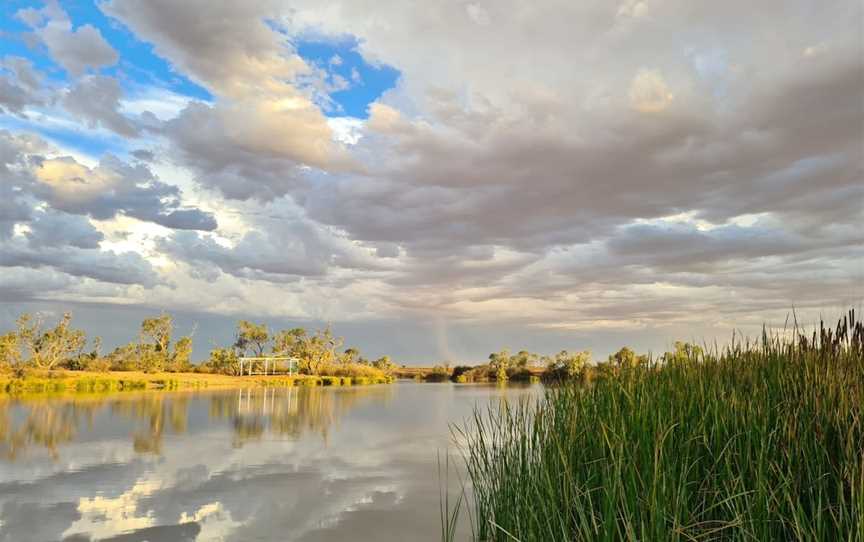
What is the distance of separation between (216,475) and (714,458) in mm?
11571

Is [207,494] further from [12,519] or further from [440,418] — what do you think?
[440,418]

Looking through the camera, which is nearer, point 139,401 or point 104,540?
point 104,540

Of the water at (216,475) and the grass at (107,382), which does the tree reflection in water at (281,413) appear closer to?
the water at (216,475)

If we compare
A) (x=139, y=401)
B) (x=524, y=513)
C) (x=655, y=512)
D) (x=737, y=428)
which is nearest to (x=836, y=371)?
(x=737, y=428)

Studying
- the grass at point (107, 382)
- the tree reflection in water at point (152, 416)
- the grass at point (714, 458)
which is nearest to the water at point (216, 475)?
the tree reflection in water at point (152, 416)

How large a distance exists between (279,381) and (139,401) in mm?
20582

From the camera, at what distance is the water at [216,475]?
9383 millimetres

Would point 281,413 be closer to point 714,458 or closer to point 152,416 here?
point 152,416

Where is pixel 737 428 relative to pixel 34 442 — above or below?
above

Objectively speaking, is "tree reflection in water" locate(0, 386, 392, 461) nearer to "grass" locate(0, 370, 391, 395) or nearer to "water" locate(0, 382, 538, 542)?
"water" locate(0, 382, 538, 542)

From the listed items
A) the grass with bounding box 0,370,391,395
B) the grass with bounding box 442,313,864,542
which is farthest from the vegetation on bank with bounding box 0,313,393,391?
the grass with bounding box 442,313,864,542

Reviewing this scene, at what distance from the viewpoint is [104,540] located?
28.3ft

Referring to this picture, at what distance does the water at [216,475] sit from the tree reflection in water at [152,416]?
3.9 inches

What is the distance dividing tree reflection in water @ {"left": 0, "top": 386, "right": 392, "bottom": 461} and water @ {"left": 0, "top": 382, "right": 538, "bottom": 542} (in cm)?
10
